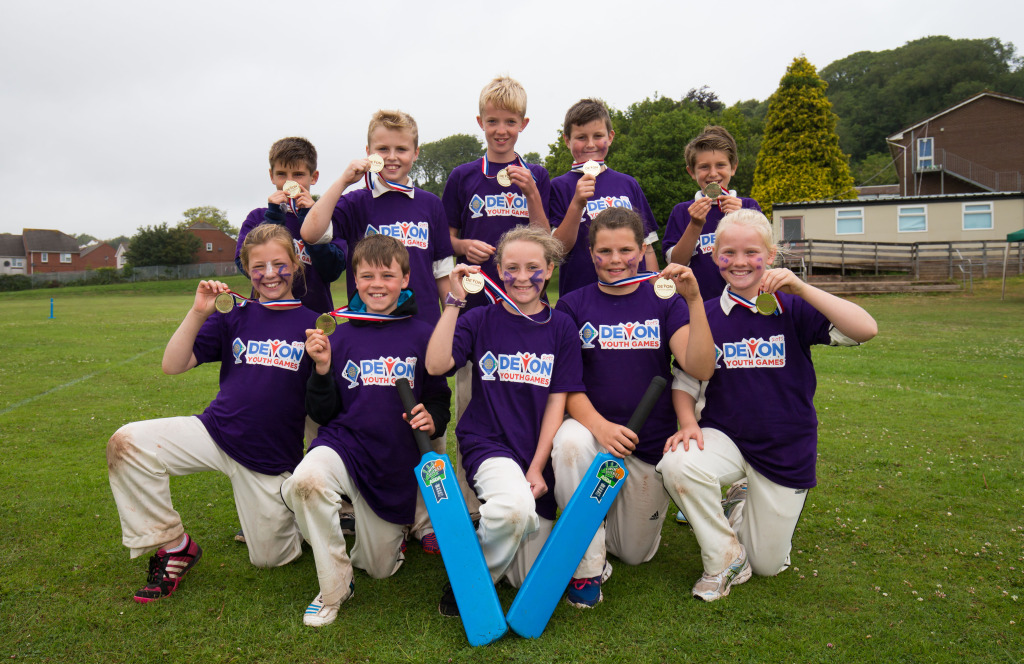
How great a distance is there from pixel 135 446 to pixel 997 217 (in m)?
35.0

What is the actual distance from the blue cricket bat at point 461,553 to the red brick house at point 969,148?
4525 centimetres

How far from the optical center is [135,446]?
3316mm

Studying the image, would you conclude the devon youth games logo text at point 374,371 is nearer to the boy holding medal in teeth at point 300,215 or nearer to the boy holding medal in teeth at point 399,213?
the boy holding medal in teeth at point 399,213

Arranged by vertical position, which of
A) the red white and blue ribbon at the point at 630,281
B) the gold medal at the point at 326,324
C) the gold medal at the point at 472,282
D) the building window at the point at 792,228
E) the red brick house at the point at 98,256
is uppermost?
the red brick house at the point at 98,256

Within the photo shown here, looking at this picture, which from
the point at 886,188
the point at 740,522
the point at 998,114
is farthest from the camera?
the point at 886,188

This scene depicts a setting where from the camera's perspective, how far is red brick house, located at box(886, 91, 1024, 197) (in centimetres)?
3975

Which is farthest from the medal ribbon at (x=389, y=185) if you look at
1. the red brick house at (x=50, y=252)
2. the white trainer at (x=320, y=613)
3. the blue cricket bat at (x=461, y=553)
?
the red brick house at (x=50, y=252)

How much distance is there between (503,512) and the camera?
9.93ft

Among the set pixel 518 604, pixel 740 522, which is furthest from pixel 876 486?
pixel 518 604

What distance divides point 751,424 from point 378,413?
6.75 feet

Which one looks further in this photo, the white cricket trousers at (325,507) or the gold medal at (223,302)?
the gold medal at (223,302)

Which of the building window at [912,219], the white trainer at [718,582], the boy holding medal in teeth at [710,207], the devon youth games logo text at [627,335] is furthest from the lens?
the building window at [912,219]

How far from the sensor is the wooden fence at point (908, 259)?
2598 cm

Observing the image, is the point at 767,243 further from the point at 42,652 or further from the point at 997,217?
the point at 997,217
